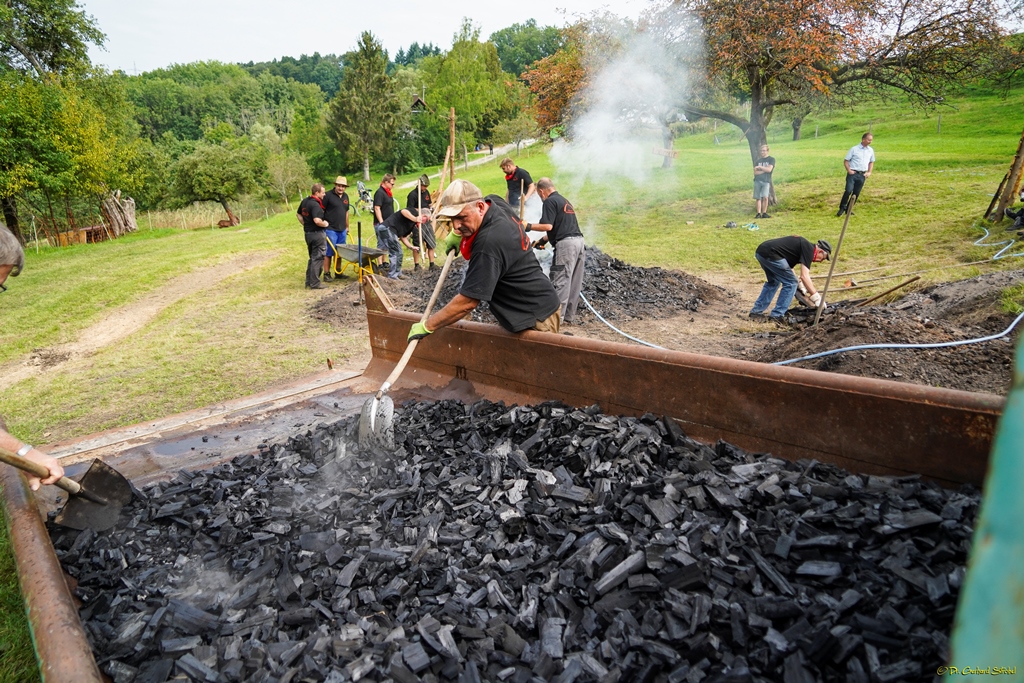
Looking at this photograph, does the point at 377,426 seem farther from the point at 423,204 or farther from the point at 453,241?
the point at 423,204

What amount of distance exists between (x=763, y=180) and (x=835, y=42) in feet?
10.6

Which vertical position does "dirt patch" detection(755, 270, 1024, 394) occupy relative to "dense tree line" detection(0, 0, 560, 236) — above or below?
below

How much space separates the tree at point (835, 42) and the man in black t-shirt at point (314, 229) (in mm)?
9414

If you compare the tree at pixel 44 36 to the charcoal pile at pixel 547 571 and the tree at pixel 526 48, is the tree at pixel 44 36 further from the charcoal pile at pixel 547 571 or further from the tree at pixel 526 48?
the tree at pixel 526 48

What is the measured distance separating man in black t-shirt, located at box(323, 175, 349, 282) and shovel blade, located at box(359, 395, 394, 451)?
8.80m

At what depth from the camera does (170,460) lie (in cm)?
401

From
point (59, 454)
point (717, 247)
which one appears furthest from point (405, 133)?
point (59, 454)

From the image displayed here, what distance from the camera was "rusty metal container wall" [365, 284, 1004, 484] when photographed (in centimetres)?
257

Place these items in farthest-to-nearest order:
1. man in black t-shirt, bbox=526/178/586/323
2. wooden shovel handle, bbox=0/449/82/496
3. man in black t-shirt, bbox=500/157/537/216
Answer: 1. man in black t-shirt, bbox=500/157/537/216
2. man in black t-shirt, bbox=526/178/586/323
3. wooden shovel handle, bbox=0/449/82/496

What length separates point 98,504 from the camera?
10.4ft

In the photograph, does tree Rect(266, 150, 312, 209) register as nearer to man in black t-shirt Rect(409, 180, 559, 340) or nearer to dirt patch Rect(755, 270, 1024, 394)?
dirt patch Rect(755, 270, 1024, 394)

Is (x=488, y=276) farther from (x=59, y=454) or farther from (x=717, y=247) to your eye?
(x=717, y=247)

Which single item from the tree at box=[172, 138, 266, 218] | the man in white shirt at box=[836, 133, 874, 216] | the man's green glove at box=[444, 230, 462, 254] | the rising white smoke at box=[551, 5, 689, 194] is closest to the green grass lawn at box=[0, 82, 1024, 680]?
the man in white shirt at box=[836, 133, 874, 216]

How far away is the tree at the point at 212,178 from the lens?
43219mm
